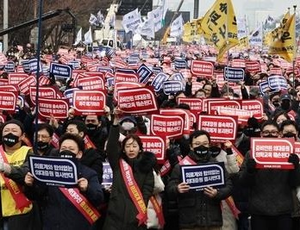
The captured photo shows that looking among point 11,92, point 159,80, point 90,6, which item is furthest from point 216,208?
point 90,6

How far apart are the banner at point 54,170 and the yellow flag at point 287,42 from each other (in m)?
10.6

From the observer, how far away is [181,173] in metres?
7.47

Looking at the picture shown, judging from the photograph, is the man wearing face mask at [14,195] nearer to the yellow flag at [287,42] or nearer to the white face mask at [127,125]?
the white face mask at [127,125]

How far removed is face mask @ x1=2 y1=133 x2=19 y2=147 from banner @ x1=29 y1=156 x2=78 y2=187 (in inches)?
27.1

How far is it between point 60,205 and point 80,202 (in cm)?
16

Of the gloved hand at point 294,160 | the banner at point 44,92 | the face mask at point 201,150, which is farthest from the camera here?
the banner at point 44,92

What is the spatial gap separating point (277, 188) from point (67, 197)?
1.84m

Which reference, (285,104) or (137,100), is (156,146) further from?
(285,104)

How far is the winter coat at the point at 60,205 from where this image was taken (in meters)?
7.06

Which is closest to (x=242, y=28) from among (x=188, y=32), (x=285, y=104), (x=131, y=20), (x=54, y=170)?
(x=188, y=32)

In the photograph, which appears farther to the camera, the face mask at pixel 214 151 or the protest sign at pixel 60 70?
the protest sign at pixel 60 70

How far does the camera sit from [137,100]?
9.96m

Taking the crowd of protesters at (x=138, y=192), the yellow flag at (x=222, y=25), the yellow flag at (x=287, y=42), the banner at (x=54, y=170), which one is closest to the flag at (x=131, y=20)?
the yellow flag at (x=222, y=25)

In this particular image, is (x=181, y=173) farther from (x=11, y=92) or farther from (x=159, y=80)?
(x=159, y=80)
